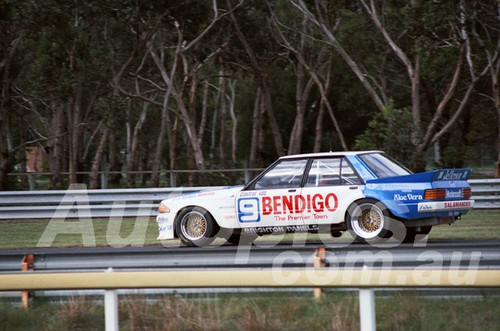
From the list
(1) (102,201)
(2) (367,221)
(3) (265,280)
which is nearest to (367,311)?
(3) (265,280)

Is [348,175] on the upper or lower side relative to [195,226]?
upper

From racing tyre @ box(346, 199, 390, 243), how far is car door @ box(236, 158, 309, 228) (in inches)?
30.6

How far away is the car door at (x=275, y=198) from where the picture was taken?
12.8 metres

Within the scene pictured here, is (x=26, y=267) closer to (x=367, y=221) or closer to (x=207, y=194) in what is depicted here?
(x=207, y=194)

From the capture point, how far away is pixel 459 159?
125 feet

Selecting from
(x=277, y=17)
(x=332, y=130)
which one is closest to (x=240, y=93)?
(x=332, y=130)

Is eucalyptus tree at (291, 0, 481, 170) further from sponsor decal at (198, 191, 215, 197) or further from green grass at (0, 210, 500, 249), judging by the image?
sponsor decal at (198, 191, 215, 197)

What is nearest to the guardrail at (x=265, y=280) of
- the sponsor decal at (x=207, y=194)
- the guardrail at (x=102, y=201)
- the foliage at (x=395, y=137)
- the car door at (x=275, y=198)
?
the car door at (x=275, y=198)

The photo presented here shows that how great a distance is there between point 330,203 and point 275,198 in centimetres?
84

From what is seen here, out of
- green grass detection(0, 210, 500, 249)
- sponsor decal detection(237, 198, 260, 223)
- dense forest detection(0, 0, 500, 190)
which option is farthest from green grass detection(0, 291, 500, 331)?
dense forest detection(0, 0, 500, 190)

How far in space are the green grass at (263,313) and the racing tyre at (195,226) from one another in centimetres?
533

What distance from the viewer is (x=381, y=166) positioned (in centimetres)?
1287

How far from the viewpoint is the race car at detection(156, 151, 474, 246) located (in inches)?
480

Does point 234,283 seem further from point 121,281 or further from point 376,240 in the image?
point 376,240
